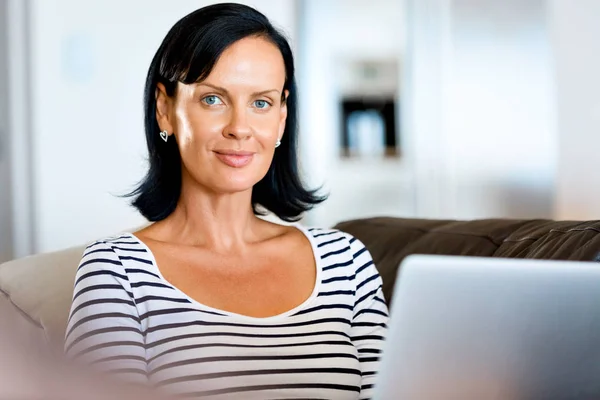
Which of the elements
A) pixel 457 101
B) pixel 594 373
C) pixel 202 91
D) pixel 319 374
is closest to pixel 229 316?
pixel 319 374

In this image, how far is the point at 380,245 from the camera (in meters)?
1.96

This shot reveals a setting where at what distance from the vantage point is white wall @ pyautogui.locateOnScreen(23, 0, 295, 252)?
388cm

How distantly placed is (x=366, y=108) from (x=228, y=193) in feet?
12.0

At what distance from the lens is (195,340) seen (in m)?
1.38

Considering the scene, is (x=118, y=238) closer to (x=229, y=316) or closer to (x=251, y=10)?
(x=229, y=316)

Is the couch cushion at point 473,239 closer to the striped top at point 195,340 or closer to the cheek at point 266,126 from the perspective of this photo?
the striped top at point 195,340

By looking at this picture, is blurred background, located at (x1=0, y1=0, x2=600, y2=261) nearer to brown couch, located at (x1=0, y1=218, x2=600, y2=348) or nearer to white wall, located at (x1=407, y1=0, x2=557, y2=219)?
white wall, located at (x1=407, y1=0, x2=557, y2=219)

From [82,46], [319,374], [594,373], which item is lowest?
[319,374]

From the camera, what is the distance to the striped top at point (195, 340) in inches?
52.8

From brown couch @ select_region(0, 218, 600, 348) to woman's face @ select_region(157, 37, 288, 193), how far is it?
360 millimetres

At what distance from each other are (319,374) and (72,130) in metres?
2.75

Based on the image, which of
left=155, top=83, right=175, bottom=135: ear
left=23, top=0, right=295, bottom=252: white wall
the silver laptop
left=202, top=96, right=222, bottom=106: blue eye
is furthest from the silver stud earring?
left=23, top=0, right=295, bottom=252: white wall

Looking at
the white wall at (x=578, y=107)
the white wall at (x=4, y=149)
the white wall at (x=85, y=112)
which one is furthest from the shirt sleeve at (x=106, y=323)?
the white wall at (x=578, y=107)

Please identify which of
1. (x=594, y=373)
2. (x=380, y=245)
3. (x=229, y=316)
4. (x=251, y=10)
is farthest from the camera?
(x=380, y=245)
